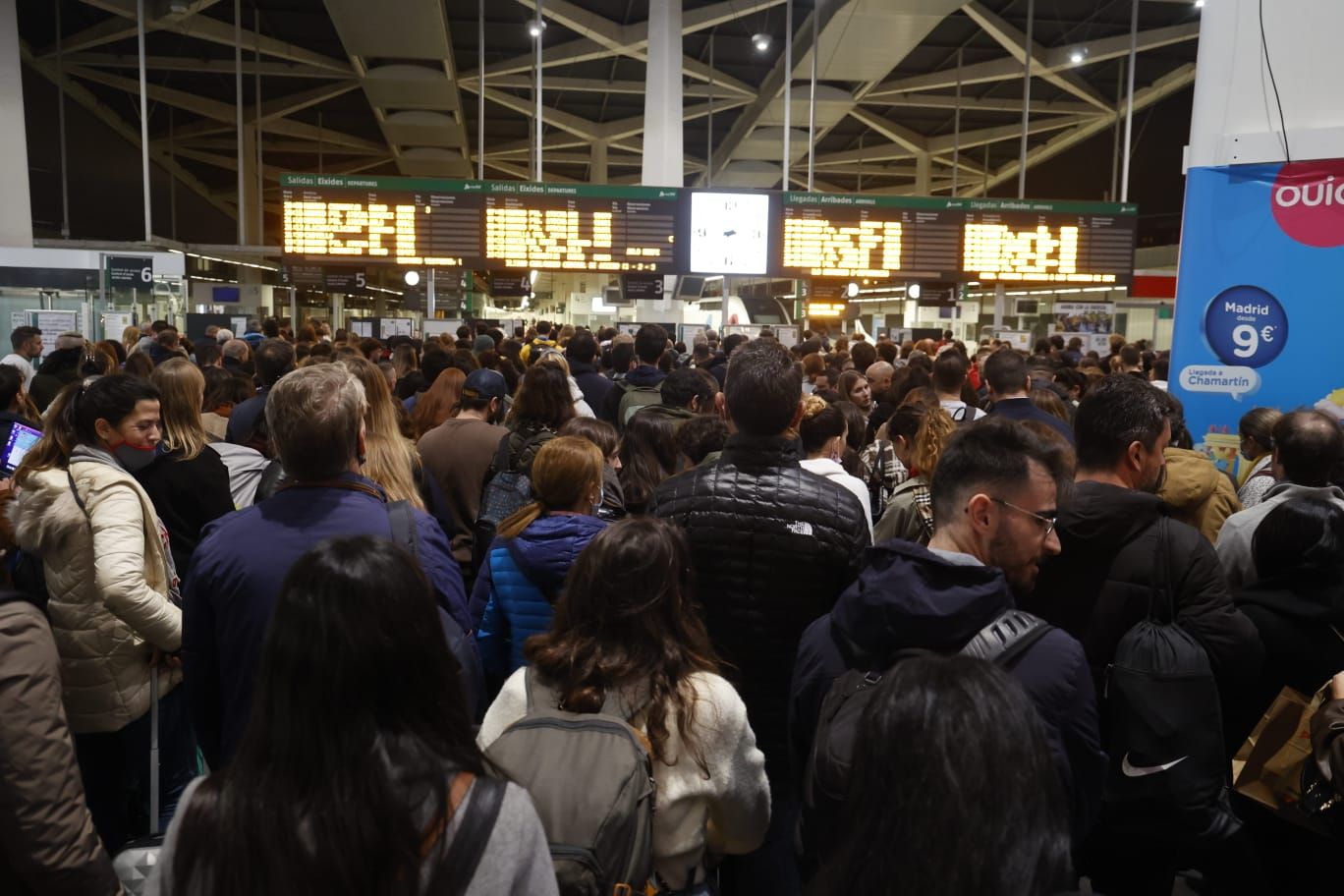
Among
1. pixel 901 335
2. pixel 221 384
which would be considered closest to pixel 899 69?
pixel 901 335

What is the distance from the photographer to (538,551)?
2838 millimetres

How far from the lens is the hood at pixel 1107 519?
2.48 m

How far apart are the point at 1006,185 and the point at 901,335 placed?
1591 centimetres

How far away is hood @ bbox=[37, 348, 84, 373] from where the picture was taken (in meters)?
7.19

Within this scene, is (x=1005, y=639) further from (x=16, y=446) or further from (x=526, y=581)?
(x=16, y=446)

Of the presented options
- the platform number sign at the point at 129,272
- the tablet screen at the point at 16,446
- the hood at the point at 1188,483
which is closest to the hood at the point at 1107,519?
the hood at the point at 1188,483

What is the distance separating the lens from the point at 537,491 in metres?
3.03

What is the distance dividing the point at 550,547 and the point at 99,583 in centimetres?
126

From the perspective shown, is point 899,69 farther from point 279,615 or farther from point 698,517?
point 279,615

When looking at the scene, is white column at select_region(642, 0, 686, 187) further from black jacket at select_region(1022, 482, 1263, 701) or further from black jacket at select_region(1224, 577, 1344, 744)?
black jacket at select_region(1022, 482, 1263, 701)

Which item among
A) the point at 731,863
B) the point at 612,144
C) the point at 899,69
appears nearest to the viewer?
the point at 731,863

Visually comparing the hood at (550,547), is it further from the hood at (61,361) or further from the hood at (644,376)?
the hood at (61,361)

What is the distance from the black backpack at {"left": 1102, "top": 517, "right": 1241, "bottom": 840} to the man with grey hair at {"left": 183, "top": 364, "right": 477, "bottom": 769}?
5.05ft

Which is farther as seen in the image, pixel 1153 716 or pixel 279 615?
pixel 1153 716
